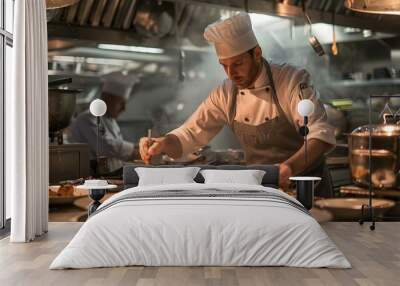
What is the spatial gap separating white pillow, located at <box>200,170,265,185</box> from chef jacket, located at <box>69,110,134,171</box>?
3.41ft

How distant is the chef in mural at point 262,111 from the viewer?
23.2 ft

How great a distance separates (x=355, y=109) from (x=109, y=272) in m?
3.82

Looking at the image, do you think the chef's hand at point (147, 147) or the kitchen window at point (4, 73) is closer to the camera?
the kitchen window at point (4, 73)

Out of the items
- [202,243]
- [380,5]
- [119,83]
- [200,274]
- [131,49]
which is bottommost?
[200,274]

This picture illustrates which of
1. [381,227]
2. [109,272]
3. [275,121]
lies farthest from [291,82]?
[109,272]

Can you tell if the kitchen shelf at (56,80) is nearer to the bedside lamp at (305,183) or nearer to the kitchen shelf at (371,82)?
the bedside lamp at (305,183)

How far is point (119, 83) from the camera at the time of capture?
7.16 meters

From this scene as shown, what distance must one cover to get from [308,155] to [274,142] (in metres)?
0.42

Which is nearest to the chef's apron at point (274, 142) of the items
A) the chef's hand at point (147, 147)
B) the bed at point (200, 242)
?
the chef's hand at point (147, 147)

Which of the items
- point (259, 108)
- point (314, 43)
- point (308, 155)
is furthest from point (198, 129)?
point (314, 43)

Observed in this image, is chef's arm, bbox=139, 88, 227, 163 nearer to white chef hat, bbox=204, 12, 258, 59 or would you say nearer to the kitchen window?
white chef hat, bbox=204, 12, 258, 59

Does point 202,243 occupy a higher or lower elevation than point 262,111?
lower

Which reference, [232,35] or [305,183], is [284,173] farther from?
[232,35]

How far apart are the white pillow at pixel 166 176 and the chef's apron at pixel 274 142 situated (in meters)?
0.73
